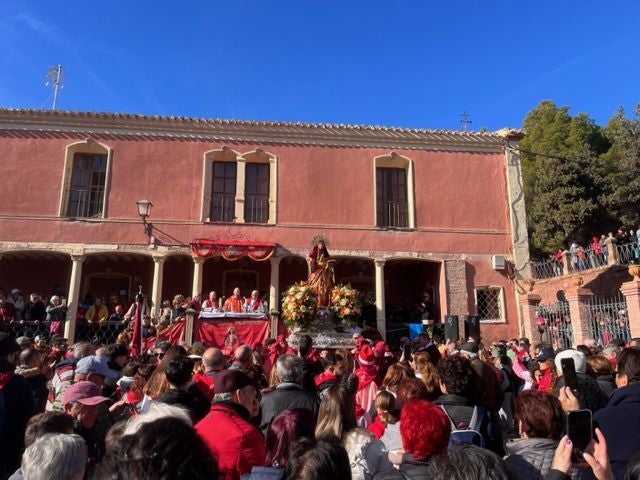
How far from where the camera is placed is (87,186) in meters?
16.4

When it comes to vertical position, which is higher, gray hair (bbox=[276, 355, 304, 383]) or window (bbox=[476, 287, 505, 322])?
window (bbox=[476, 287, 505, 322])

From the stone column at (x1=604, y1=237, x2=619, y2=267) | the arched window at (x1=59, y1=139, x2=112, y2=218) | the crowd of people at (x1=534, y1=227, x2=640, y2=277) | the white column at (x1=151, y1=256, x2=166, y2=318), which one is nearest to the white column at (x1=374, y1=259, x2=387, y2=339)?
the white column at (x1=151, y1=256, x2=166, y2=318)

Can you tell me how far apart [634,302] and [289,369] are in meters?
9.73

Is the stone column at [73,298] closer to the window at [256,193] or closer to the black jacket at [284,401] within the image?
the window at [256,193]

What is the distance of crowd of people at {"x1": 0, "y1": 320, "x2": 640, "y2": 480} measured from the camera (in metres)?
1.59

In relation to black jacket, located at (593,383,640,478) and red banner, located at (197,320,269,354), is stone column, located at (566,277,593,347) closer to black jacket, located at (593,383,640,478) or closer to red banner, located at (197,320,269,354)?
red banner, located at (197,320,269,354)

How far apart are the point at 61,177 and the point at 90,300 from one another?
4.18 metres

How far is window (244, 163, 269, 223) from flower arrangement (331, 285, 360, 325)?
6.10 metres

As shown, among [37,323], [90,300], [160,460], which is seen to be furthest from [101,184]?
[160,460]

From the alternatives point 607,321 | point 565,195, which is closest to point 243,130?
point 607,321

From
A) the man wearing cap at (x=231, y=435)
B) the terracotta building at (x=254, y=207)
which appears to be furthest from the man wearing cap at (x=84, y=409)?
the terracotta building at (x=254, y=207)

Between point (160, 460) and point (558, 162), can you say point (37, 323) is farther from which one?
point (558, 162)

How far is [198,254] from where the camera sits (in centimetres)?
1559

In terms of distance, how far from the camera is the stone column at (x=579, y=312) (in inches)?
460
